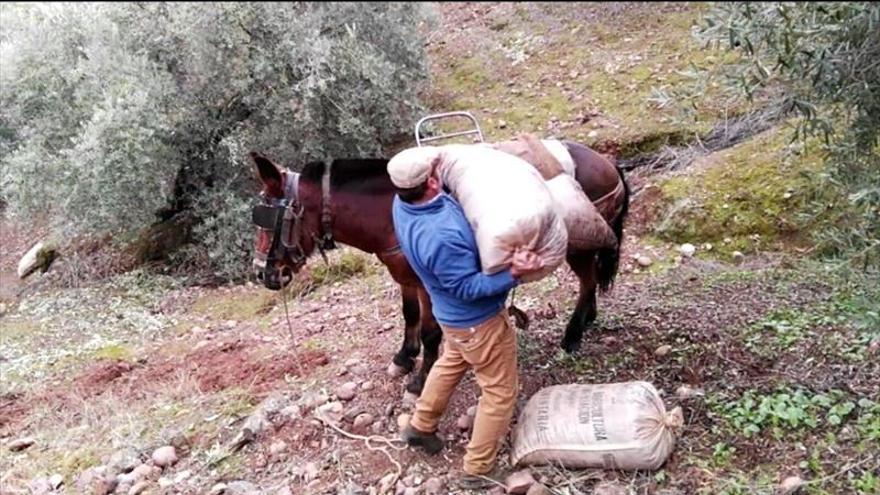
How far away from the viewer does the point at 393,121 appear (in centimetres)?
863

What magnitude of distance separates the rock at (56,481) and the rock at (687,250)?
168 inches

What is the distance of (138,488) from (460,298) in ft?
6.82

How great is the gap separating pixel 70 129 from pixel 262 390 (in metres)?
4.41

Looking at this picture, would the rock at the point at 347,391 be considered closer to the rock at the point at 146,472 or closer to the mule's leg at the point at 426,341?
the mule's leg at the point at 426,341

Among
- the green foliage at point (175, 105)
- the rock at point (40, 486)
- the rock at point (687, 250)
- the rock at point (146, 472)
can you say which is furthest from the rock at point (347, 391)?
the green foliage at point (175, 105)

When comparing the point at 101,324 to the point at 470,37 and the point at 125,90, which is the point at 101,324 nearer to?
the point at 125,90

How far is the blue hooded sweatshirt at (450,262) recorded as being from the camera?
2.91 metres

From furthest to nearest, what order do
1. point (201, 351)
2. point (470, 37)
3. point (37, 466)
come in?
point (470, 37)
point (201, 351)
point (37, 466)

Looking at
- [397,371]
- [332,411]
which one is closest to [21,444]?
[332,411]

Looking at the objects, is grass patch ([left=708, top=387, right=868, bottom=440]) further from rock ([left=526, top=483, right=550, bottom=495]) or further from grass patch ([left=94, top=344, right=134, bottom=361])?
grass patch ([left=94, top=344, right=134, bottom=361])

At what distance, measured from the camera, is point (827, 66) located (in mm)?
2611

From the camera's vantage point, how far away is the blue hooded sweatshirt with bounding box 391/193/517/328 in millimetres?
2910

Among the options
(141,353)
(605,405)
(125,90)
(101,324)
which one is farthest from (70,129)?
(605,405)

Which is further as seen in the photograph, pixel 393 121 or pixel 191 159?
pixel 393 121
